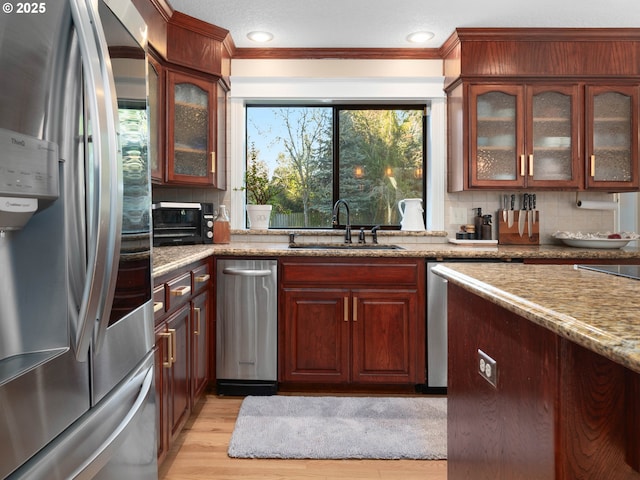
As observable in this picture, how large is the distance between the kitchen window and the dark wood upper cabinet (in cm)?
54

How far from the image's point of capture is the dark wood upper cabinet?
294 centimetres

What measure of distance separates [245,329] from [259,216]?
984mm

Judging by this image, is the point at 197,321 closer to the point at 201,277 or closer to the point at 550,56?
the point at 201,277

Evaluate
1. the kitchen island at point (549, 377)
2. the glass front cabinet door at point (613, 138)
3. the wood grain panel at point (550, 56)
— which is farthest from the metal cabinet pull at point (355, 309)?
the glass front cabinet door at point (613, 138)

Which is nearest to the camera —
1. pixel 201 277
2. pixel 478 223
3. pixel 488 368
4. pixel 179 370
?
pixel 488 368

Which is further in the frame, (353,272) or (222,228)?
(222,228)

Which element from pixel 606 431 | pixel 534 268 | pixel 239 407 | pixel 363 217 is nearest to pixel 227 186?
pixel 363 217

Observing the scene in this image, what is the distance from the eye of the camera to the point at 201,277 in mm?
2375

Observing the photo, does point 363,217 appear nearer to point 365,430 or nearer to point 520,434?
point 365,430

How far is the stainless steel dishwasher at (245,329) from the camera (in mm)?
2629

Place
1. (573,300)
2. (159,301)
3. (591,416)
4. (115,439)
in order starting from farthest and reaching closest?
(159,301) → (115,439) → (573,300) → (591,416)

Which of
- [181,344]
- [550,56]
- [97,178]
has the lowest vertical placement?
[181,344]

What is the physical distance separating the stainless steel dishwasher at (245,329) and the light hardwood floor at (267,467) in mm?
561

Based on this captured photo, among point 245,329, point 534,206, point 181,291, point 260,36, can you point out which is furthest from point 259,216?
point 534,206
